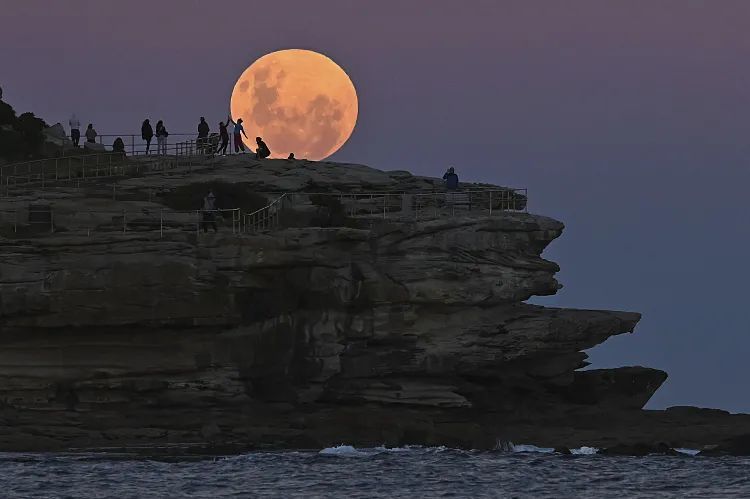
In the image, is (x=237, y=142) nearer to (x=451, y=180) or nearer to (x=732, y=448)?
(x=451, y=180)

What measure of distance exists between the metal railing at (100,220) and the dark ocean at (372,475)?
34.7 ft

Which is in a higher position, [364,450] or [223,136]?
[223,136]

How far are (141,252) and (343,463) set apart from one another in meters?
11.0

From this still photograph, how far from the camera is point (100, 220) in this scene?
69.4m

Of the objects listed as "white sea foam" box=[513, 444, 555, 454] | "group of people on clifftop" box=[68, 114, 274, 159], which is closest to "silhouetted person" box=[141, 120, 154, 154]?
"group of people on clifftop" box=[68, 114, 274, 159]

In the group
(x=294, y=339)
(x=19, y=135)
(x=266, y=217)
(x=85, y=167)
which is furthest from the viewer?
(x=19, y=135)

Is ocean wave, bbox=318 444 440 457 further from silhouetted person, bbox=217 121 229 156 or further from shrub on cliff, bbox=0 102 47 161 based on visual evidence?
shrub on cliff, bbox=0 102 47 161

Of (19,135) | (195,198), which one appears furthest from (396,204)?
(19,135)

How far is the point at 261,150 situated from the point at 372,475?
27101 millimetres

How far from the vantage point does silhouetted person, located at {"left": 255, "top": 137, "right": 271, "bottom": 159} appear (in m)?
82.8

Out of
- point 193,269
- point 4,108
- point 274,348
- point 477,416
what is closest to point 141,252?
point 193,269

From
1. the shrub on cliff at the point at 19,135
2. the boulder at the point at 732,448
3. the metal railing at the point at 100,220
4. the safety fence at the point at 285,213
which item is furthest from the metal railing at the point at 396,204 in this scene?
the shrub on cliff at the point at 19,135

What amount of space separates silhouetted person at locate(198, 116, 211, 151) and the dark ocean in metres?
23.7

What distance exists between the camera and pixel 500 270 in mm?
71125
